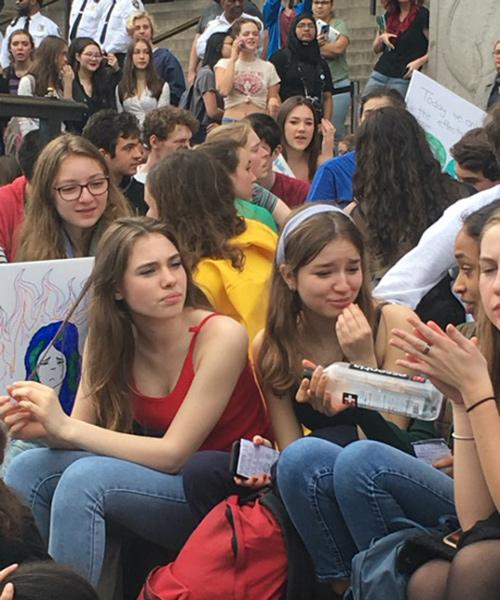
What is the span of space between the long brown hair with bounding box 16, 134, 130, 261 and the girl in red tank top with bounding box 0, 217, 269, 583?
40.1 inches

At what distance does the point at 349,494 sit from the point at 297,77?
7663 millimetres

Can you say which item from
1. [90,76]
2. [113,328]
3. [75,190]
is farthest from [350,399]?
[90,76]

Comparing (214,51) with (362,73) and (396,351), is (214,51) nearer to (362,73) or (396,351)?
(362,73)

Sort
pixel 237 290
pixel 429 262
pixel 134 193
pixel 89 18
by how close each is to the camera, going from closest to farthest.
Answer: pixel 429 262 < pixel 237 290 < pixel 134 193 < pixel 89 18

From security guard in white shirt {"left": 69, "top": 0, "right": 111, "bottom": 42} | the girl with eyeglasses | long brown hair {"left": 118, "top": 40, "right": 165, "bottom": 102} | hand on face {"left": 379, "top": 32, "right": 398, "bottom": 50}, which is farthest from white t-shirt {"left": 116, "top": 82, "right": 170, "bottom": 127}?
security guard in white shirt {"left": 69, "top": 0, "right": 111, "bottom": 42}

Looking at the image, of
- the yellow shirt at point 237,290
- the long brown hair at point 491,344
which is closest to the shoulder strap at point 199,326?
the yellow shirt at point 237,290

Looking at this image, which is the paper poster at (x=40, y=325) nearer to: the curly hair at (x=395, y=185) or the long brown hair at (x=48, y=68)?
the curly hair at (x=395, y=185)

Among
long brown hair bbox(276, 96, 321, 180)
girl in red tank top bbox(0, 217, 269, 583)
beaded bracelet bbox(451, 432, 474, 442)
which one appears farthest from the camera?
long brown hair bbox(276, 96, 321, 180)

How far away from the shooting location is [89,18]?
1316cm

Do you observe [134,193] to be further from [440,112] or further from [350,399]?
[350,399]

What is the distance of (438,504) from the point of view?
12.5 ft

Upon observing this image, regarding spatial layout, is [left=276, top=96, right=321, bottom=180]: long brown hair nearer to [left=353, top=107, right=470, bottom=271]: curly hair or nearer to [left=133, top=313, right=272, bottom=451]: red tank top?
[left=353, top=107, right=470, bottom=271]: curly hair

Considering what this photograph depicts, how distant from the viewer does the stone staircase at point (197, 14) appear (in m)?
15.0

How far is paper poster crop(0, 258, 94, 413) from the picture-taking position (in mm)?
4852
